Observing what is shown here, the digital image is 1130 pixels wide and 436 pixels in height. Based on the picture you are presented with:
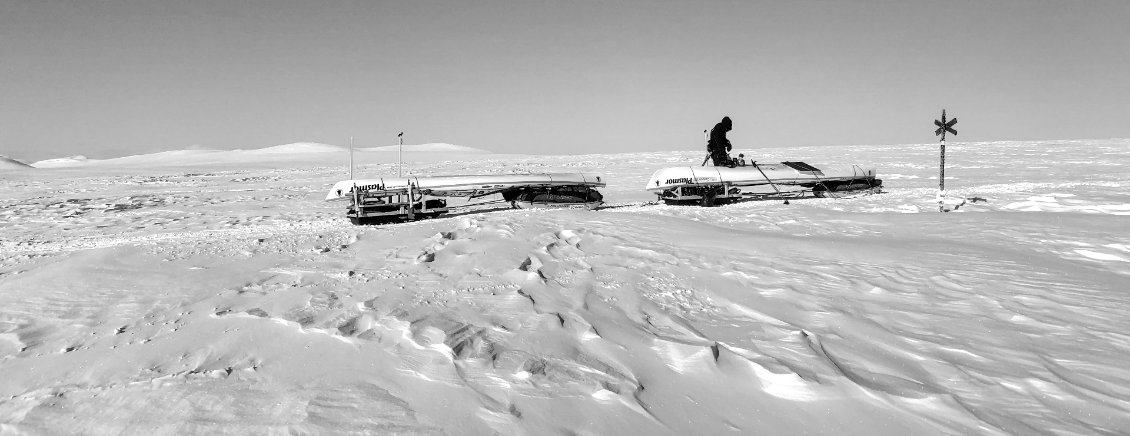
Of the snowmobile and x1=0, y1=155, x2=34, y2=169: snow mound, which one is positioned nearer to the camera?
the snowmobile

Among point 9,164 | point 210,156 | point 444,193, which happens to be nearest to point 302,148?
point 210,156

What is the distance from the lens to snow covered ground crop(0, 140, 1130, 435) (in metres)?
3.07

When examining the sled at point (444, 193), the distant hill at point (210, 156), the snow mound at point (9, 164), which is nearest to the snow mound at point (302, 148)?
the distant hill at point (210, 156)

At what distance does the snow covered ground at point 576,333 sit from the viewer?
10.1 feet

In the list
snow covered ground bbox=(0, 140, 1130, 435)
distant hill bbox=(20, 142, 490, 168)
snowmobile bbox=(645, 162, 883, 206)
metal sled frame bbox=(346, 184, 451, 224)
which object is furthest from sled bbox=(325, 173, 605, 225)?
distant hill bbox=(20, 142, 490, 168)

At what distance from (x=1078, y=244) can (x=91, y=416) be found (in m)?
10.5

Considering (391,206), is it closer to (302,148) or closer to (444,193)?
(444,193)

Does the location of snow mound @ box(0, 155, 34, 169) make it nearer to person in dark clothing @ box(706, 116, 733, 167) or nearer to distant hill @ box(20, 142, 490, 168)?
distant hill @ box(20, 142, 490, 168)

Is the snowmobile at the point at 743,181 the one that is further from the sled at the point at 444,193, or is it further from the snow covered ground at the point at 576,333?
the snow covered ground at the point at 576,333

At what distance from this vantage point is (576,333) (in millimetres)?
4277

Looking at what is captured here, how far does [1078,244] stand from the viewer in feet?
24.2

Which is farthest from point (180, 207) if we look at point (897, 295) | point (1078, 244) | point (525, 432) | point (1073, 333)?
point (1078, 244)

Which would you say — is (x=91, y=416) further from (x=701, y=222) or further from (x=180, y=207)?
(x=180, y=207)

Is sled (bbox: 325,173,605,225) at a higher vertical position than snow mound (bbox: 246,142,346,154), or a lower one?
lower
